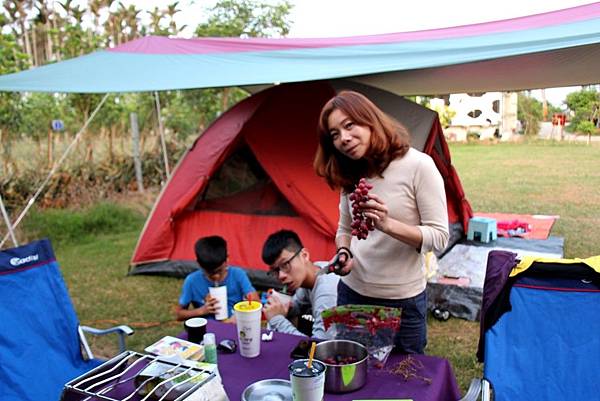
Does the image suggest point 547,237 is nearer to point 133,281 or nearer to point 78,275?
point 133,281

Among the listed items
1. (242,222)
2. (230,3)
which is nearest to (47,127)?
(242,222)

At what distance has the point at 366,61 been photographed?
2959mm

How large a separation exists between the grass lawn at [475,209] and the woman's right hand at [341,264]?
4.26 feet

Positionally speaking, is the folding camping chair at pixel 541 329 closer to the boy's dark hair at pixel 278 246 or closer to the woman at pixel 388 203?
the woman at pixel 388 203

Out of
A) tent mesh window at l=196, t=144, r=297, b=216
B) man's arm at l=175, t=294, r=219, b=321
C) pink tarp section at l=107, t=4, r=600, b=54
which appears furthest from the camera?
tent mesh window at l=196, t=144, r=297, b=216

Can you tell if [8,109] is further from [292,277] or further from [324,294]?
[324,294]

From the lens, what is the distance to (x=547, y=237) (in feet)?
16.6

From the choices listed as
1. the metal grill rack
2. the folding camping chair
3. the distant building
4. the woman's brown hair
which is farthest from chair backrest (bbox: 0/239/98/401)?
the distant building

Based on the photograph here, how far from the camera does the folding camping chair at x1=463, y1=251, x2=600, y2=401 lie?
62.4 inches

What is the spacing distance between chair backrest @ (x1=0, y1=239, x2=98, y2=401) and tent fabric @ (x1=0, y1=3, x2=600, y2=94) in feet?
4.72

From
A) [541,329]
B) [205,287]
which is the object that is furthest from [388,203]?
[205,287]

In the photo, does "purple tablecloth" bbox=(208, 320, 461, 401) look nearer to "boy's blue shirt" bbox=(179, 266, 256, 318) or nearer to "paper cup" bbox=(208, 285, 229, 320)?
"paper cup" bbox=(208, 285, 229, 320)

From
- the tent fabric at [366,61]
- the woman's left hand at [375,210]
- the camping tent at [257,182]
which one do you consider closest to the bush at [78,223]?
the camping tent at [257,182]

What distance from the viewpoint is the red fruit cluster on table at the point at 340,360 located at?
143 cm
